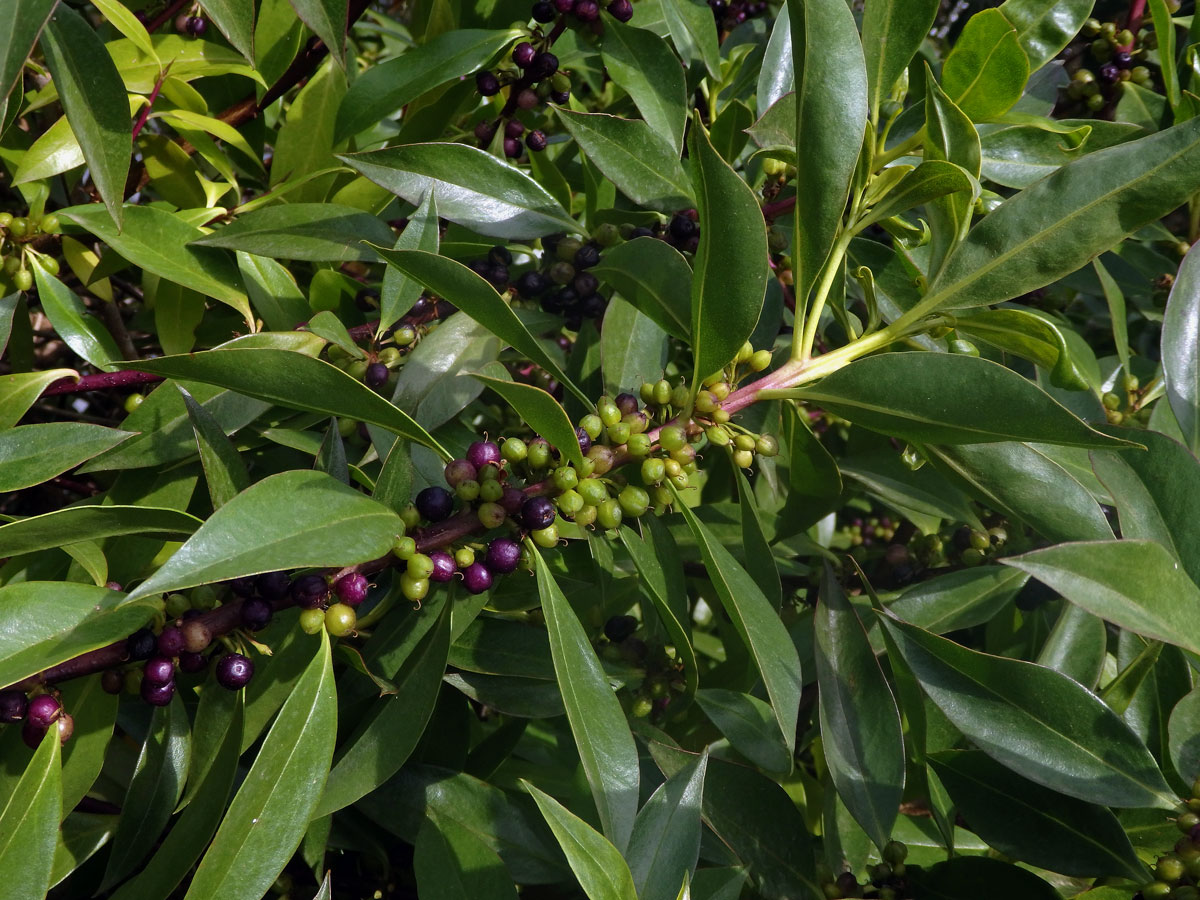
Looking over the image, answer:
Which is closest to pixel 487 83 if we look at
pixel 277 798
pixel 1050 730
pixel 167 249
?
pixel 167 249

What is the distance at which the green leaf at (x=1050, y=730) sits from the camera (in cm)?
120

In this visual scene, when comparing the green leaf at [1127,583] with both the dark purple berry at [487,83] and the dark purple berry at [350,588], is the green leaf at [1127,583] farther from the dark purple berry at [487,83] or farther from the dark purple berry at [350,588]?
the dark purple berry at [487,83]

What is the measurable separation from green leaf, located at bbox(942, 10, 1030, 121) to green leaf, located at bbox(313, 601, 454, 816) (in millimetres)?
975

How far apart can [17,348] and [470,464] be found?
1118 mm

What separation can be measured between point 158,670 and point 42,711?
0.48 ft

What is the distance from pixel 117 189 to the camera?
1284 millimetres

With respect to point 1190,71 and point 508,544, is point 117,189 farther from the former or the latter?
point 1190,71

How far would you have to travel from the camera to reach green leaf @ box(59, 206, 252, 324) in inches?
55.6

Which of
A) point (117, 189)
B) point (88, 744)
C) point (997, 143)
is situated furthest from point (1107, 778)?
point (117, 189)

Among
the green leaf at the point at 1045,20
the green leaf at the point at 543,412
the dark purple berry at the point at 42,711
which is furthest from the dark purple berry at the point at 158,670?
the green leaf at the point at 1045,20

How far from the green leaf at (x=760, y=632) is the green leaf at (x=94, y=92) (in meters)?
0.85

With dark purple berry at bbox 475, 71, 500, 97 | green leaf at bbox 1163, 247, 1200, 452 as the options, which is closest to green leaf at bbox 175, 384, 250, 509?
dark purple berry at bbox 475, 71, 500, 97

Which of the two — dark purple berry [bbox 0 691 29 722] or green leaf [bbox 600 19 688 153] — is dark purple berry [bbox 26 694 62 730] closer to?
dark purple berry [bbox 0 691 29 722]

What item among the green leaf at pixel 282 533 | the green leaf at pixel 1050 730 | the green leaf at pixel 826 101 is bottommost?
the green leaf at pixel 1050 730
